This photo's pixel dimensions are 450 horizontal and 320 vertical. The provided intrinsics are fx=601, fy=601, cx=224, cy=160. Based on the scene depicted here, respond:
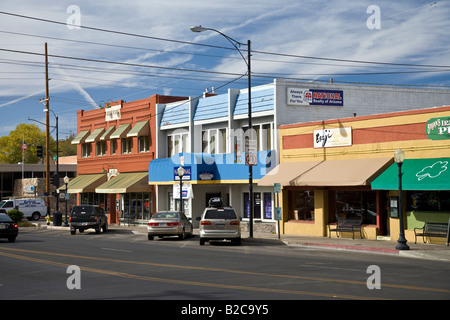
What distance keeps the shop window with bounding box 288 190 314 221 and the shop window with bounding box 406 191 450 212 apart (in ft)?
20.7

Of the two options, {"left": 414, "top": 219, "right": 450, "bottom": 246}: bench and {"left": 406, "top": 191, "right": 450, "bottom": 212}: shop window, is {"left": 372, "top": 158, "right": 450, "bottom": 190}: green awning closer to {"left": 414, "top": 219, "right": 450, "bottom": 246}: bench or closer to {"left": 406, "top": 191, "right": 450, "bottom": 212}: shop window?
{"left": 406, "top": 191, "right": 450, "bottom": 212}: shop window

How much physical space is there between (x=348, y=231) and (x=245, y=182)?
8297mm

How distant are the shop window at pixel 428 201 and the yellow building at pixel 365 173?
0.14ft

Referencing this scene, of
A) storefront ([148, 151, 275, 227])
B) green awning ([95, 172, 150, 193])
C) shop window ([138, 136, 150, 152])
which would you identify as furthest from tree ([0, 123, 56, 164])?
storefront ([148, 151, 275, 227])

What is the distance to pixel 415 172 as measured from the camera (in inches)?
1005

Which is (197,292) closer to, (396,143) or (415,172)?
(415,172)

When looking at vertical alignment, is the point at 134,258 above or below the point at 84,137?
below

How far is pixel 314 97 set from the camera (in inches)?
1401

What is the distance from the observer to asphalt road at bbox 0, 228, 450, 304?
40.1 feet

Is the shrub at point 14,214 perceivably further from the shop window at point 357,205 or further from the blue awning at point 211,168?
the shop window at point 357,205

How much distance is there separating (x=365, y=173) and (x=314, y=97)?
9402 millimetres

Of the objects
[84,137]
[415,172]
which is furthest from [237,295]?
[84,137]

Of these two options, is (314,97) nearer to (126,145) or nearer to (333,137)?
(333,137)

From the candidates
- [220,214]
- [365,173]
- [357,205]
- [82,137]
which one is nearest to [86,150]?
[82,137]
